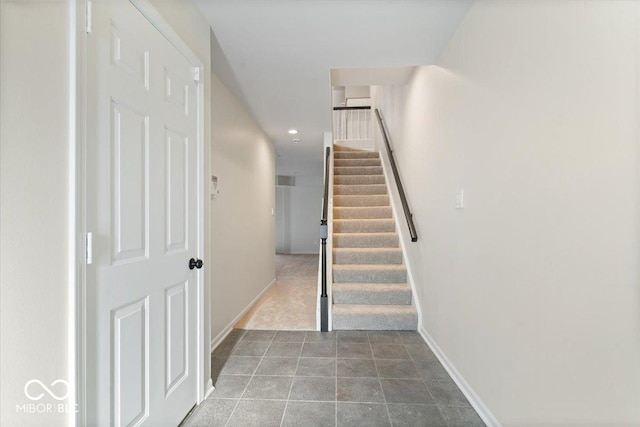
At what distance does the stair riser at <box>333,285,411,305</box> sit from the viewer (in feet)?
10.3

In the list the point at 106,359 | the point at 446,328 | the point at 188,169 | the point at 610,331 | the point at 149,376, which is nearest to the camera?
the point at 610,331

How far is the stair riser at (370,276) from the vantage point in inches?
133

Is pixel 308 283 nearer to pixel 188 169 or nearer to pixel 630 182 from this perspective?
pixel 188 169

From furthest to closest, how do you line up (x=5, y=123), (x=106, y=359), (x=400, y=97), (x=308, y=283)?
(x=308, y=283) → (x=400, y=97) → (x=106, y=359) → (x=5, y=123)

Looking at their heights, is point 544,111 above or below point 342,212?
above

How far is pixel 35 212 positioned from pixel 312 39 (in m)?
1.82

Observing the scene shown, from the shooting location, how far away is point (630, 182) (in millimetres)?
816

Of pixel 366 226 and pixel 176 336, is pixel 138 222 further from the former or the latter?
pixel 366 226

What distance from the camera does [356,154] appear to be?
229 inches

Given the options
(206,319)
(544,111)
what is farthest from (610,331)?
(206,319)

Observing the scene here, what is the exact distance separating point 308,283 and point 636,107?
4.57 metres

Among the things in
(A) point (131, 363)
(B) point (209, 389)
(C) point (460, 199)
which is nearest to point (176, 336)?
(A) point (131, 363)

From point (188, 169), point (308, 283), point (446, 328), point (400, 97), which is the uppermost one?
point (400, 97)

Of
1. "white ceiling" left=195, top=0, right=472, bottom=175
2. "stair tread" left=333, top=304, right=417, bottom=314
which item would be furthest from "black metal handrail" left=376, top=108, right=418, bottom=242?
"white ceiling" left=195, top=0, right=472, bottom=175
